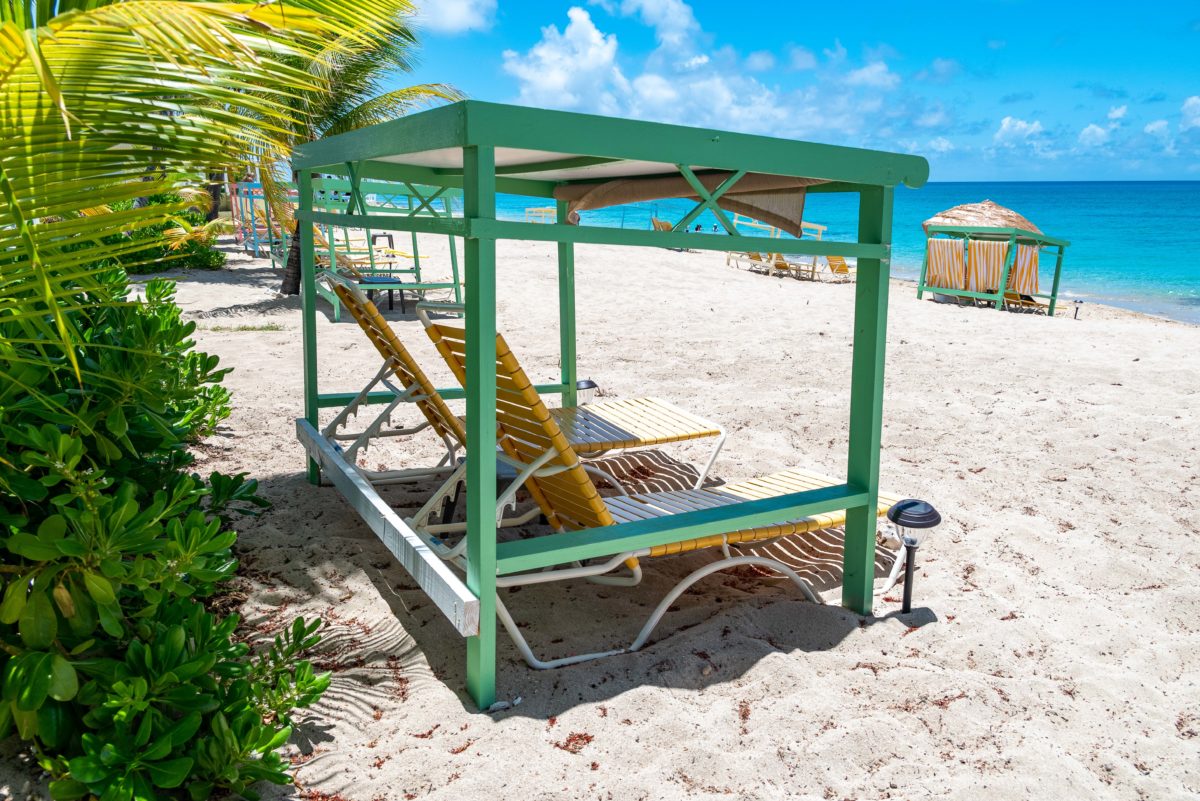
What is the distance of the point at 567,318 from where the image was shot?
554 centimetres

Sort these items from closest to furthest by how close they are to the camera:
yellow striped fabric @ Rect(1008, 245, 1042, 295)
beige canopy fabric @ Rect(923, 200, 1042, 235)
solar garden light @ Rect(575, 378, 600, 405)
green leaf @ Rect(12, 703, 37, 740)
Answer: green leaf @ Rect(12, 703, 37, 740) → solar garden light @ Rect(575, 378, 600, 405) → yellow striped fabric @ Rect(1008, 245, 1042, 295) → beige canopy fabric @ Rect(923, 200, 1042, 235)

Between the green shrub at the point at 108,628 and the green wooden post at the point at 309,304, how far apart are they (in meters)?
2.22

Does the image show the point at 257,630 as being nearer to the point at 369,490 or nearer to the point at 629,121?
the point at 369,490

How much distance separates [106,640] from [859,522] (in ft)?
8.55

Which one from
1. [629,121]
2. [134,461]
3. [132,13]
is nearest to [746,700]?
[629,121]

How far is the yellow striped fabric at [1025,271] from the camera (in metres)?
14.4

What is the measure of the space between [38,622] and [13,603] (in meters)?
0.08

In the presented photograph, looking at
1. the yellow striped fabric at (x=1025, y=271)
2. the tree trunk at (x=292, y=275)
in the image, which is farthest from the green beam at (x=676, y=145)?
the yellow striped fabric at (x=1025, y=271)

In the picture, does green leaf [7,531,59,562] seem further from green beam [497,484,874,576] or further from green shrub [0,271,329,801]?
green beam [497,484,874,576]

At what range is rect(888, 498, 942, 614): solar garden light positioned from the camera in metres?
3.35

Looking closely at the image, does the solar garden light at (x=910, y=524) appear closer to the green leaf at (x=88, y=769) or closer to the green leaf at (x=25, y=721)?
the green leaf at (x=88, y=769)

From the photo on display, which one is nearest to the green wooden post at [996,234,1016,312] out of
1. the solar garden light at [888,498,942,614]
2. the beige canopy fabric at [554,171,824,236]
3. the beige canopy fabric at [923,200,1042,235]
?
the beige canopy fabric at [923,200,1042,235]

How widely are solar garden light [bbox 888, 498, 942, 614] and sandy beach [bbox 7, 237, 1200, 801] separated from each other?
0.18 m

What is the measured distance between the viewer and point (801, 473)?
4.18 metres
